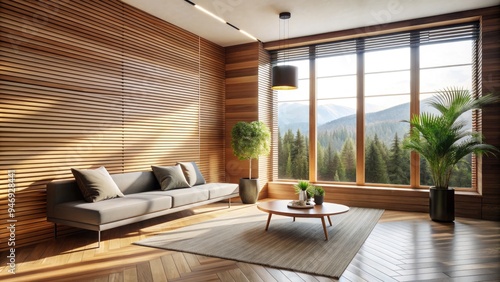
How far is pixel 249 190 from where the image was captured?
7.04 meters

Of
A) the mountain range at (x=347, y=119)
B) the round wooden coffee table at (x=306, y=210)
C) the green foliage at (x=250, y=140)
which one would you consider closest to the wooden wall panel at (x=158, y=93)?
the green foliage at (x=250, y=140)

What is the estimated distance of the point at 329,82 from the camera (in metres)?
7.48

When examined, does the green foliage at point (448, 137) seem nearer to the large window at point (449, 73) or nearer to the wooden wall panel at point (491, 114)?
the wooden wall panel at point (491, 114)

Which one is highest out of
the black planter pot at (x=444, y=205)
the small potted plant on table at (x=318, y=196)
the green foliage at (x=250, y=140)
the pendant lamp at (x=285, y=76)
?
the pendant lamp at (x=285, y=76)

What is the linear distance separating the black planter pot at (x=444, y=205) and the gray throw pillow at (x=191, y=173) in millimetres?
4034

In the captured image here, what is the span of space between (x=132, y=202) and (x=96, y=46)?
94.9 inches

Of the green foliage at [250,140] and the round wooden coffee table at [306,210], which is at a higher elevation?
the green foliage at [250,140]

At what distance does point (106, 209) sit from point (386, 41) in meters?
5.93

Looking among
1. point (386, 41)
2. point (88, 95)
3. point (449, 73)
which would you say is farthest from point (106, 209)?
point (449, 73)

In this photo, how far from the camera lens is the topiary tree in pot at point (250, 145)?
6.88m

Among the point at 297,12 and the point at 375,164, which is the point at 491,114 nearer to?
the point at 375,164

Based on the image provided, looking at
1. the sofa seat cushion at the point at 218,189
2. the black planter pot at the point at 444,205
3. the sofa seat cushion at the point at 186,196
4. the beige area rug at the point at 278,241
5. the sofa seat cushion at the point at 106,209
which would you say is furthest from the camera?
the sofa seat cushion at the point at 218,189

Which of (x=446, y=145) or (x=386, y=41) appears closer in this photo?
(x=446, y=145)

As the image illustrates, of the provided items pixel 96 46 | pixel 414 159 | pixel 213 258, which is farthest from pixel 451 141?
pixel 96 46
